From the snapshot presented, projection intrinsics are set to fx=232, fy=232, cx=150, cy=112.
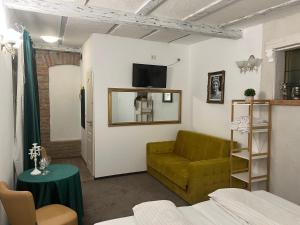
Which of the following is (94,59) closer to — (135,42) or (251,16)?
(135,42)

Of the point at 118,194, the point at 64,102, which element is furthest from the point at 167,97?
the point at 64,102

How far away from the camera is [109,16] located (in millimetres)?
2715

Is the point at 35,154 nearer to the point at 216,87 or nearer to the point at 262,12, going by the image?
the point at 216,87

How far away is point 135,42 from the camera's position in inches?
169

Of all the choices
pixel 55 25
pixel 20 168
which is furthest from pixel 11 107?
pixel 55 25

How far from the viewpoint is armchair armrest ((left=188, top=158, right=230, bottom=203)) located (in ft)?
Result: 10.1

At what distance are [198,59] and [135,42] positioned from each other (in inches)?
49.2

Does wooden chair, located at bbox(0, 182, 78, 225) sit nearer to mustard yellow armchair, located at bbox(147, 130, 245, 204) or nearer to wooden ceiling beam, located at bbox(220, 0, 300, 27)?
mustard yellow armchair, located at bbox(147, 130, 245, 204)

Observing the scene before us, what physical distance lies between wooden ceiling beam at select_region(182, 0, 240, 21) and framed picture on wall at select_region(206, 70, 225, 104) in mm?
1194

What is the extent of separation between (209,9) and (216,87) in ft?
5.15

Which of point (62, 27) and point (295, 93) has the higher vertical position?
point (62, 27)

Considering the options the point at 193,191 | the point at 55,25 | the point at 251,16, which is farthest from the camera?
the point at 55,25

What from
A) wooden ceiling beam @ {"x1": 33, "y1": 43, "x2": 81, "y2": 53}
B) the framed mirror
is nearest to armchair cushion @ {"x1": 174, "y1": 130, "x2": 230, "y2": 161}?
the framed mirror

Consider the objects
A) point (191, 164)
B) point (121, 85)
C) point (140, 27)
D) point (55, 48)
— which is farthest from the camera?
point (55, 48)
